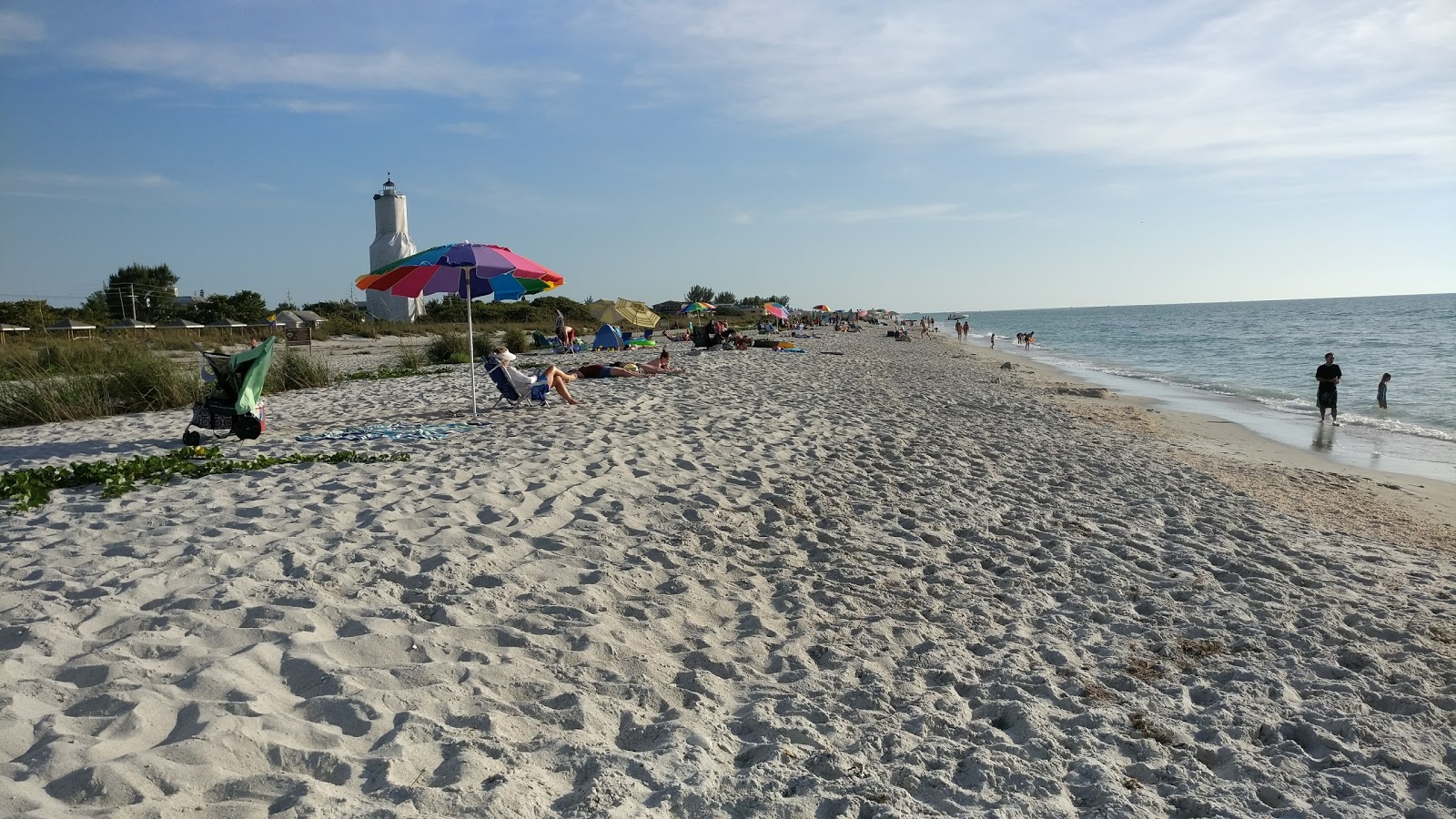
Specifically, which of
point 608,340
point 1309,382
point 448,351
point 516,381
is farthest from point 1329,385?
point 448,351

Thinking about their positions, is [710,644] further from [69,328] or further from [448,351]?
[69,328]

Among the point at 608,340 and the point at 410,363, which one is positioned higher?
the point at 608,340

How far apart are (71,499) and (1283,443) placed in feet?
41.7

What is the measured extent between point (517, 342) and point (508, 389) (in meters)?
14.6

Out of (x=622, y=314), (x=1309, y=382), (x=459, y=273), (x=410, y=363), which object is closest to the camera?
(x=459, y=273)

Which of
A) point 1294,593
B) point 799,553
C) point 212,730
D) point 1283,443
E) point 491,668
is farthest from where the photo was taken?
point 1283,443

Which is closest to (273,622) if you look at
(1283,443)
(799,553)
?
(799,553)

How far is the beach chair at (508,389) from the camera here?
979 centimetres

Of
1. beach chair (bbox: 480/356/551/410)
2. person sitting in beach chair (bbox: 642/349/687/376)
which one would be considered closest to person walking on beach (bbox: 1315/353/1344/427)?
person sitting in beach chair (bbox: 642/349/687/376)

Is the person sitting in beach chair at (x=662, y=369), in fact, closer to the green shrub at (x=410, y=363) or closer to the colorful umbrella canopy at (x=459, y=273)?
the colorful umbrella canopy at (x=459, y=273)

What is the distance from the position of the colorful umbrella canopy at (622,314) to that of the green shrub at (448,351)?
6300mm

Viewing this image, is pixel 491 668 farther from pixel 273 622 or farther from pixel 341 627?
pixel 273 622

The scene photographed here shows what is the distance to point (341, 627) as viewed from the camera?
11.3ft

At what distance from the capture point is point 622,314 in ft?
83.0
